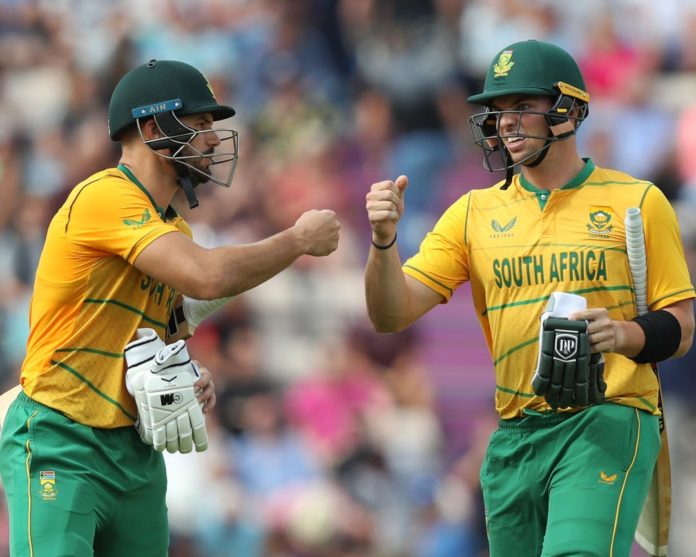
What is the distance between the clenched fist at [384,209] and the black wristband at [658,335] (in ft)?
3.25

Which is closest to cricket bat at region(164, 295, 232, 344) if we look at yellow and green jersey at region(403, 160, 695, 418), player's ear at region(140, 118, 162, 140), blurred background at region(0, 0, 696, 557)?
player's ear at region(140, 118, 162, 140)

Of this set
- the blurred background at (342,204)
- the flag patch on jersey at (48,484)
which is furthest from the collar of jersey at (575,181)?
the blurred background at (342,204)

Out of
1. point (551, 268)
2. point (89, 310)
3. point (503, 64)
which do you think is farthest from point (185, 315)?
point (503, 64)

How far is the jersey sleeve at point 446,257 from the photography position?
5109 millimetres

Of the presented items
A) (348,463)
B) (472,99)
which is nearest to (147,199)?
(472,99)

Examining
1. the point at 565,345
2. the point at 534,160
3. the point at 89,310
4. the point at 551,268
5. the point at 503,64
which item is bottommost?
the point at 565,345

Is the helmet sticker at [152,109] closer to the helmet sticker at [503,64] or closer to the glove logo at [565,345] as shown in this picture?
the helmet sticker at [503,64]

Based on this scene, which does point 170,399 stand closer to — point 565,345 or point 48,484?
point 48,484

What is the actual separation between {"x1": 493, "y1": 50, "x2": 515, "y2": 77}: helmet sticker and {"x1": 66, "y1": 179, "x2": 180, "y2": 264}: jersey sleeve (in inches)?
56.0

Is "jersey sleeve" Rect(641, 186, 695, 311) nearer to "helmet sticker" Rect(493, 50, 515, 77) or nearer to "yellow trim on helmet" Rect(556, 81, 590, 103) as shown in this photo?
"yellow trim on helmet" Rect(556, 81, 590, 103)

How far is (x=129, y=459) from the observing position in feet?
16.1

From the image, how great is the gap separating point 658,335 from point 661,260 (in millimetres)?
300

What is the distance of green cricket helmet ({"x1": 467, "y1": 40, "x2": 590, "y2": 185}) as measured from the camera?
491 centimetres

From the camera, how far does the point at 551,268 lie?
4.81 m
